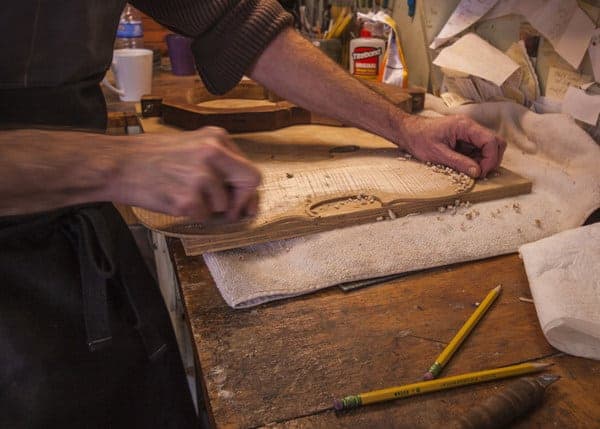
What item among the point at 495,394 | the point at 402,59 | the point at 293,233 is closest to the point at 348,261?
the point at 293,233

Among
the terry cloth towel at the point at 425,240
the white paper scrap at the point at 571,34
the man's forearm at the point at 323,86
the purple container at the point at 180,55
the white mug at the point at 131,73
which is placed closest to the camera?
the terry cloth towel at the point at 425,240

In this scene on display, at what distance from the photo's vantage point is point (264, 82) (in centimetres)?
99

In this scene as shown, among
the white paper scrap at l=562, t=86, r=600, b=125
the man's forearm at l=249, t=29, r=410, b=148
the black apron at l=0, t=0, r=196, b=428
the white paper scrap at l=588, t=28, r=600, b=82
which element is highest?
the white paper scrap at l=588, t=28, r=600, b=82

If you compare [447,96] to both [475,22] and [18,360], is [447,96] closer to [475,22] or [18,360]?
[475,22]

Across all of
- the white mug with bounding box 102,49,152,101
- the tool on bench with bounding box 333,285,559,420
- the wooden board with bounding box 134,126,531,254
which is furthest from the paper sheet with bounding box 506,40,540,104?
the white mug with bounding box 102,49,152,101

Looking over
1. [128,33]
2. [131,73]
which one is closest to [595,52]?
[131,73]

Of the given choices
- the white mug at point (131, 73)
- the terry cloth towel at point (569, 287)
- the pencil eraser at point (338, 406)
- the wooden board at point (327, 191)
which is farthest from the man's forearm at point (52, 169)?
the white mug at point (131, 73)

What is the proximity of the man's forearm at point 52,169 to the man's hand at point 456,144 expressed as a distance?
528 millimetres

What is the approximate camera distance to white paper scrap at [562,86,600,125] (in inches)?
32.2

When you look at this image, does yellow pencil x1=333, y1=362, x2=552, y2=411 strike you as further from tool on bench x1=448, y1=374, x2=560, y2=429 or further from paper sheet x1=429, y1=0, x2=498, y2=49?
paper sheet x1=429, y1=0, x2=498, y2=49

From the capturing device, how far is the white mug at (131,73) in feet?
4.23

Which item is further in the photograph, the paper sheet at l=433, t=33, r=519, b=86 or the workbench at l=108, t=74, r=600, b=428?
the paper sheet at l=433, t=33, r=519, b=86

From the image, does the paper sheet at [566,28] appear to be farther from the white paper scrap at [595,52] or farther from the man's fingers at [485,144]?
the man's fingers at [485,144]

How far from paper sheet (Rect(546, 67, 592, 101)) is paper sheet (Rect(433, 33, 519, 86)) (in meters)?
0.07
